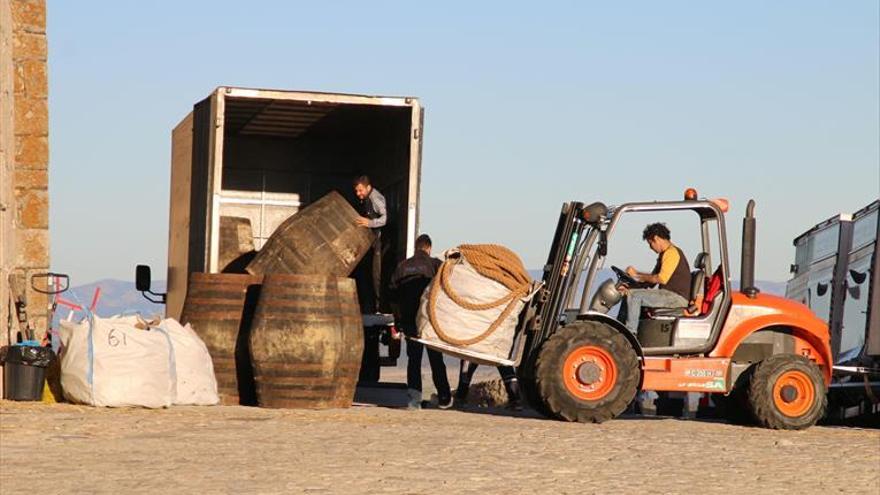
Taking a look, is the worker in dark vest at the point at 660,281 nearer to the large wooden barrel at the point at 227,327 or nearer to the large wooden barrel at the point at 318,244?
the large wooden barrel at the point at 318,244

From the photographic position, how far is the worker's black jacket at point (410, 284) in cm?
1655

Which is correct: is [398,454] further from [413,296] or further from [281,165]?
[281,165]

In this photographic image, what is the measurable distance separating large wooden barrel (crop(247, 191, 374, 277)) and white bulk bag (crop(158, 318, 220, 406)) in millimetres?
1433

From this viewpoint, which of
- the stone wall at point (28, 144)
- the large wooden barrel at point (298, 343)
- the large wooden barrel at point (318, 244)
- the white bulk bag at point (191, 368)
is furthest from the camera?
the stone wall at point (28, 144)

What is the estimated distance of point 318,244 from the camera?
57.8ft

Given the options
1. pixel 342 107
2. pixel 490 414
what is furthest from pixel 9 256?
pixel 490 414

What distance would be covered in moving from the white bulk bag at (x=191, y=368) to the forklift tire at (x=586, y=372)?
3286 mm

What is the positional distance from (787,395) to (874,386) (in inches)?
72.7

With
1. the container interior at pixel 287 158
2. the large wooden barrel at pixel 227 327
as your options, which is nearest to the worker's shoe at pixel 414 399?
the large wooden barrel at pixel 227 327

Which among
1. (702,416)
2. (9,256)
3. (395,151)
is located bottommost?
(702,416)

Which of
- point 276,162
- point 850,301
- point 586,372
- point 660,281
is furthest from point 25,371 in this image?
point 850,301

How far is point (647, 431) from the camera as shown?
14.4 m

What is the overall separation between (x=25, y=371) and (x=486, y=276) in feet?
14.7

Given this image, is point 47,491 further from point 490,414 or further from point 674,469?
point 490,414
